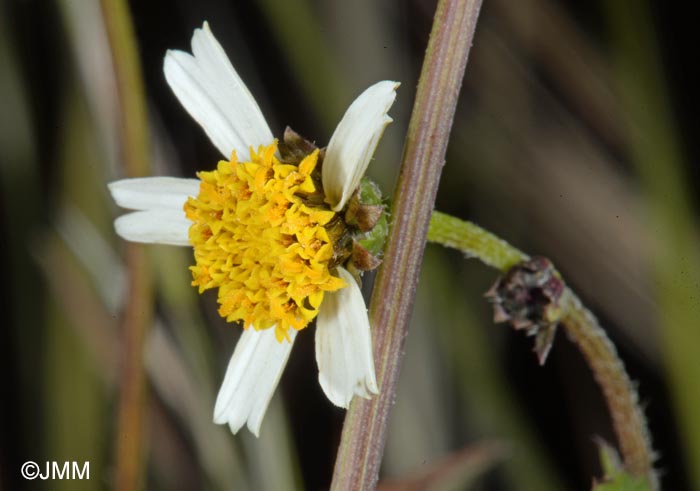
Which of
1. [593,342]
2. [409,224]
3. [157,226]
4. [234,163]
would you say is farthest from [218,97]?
[593,342]

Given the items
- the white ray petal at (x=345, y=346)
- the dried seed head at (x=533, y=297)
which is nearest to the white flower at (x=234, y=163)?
the white ray petal at (x=345, y=346)

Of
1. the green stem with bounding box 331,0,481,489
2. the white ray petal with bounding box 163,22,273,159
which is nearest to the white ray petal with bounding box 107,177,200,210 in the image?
the white ray petal with bounding box 163,22,273,159

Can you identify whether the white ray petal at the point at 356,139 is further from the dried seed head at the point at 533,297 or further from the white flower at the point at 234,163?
the dried seed head at the point at 533,297

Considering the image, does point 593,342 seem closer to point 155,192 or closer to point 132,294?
point 155,192

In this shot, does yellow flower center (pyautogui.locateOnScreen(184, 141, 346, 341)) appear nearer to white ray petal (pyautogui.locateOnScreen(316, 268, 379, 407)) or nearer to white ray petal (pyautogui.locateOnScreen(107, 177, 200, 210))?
white ray petal (pyautogui.locateOnScreen(316, 268, 379, 407))

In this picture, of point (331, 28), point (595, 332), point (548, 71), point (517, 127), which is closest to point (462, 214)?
point (517, 127)
